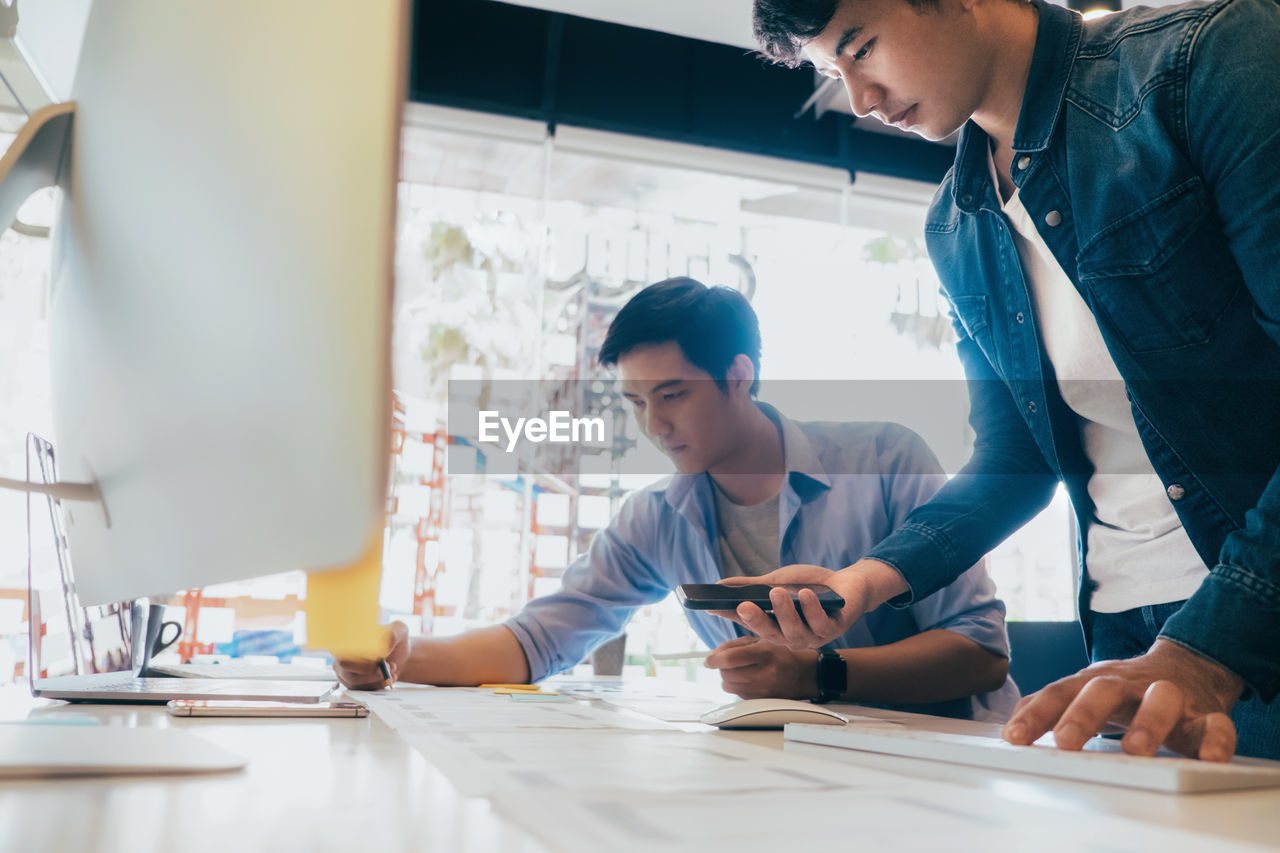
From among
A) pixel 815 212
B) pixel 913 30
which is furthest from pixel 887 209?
pixel 913 30

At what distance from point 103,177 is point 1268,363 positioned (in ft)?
3.29

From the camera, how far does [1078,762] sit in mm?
538

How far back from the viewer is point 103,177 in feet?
1.75

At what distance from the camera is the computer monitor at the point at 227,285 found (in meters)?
0.31

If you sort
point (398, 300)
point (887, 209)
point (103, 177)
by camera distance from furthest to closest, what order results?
point (887, 209), point (103, 177), point (398, 300)

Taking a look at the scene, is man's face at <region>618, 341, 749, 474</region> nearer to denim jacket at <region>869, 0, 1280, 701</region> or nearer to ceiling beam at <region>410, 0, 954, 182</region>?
denim jacket at <region>869, 0, 1280, 701</region>

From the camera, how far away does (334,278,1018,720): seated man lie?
137cm

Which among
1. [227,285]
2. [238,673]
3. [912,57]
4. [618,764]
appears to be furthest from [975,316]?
[238,673]

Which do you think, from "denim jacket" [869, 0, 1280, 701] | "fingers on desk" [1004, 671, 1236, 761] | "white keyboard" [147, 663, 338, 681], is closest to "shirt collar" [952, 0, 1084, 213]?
"denim jacket" [869, 0, 1280, 701]

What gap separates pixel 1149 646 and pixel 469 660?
93 centimetres

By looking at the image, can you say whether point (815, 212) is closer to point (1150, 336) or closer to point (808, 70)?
point (808, 70)

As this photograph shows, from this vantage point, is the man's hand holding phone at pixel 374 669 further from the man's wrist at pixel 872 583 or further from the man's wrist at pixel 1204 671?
the man's wrist at pixel 1204 671
